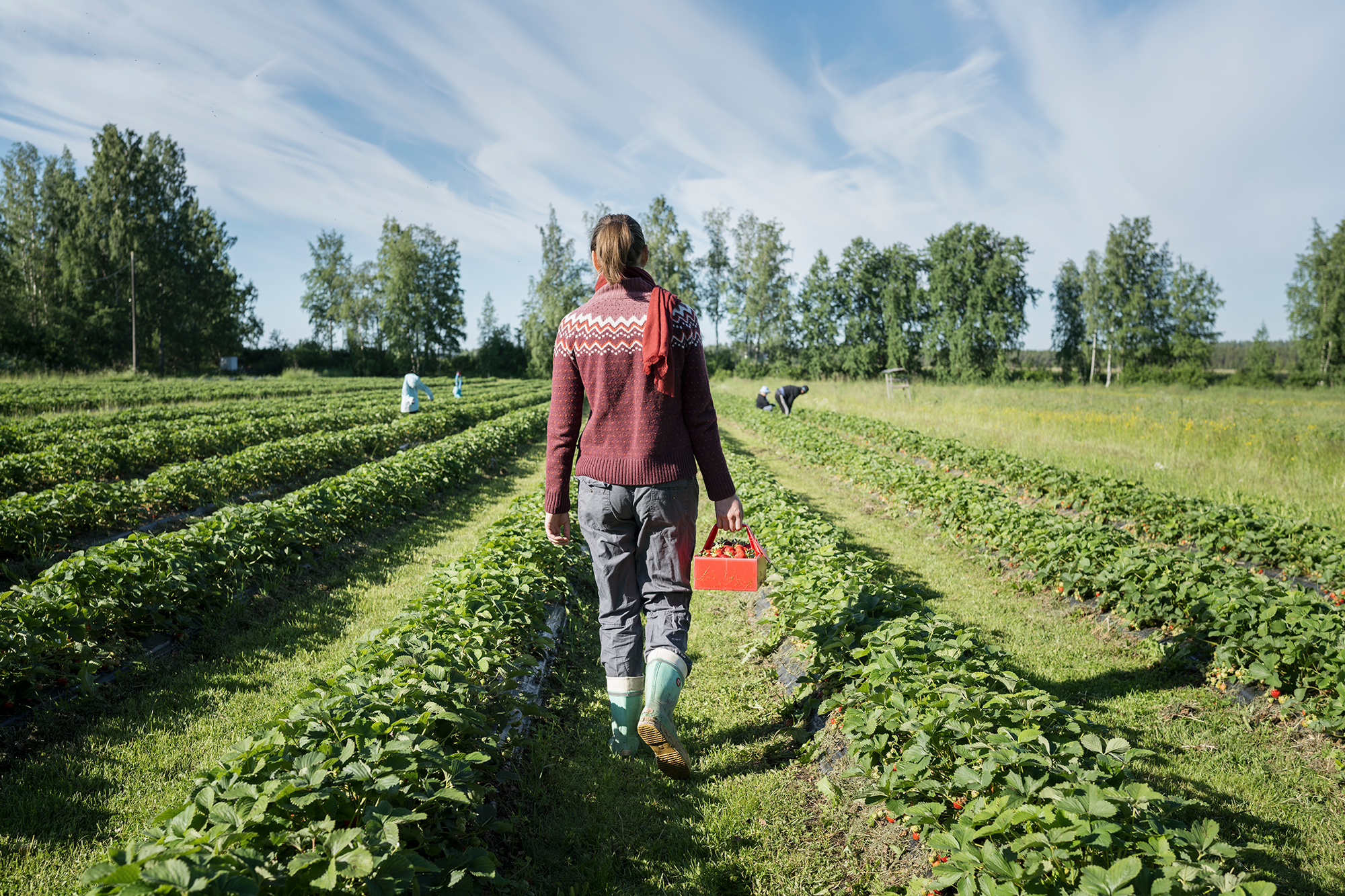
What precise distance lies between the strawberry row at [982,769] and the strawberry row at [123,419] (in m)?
11.1

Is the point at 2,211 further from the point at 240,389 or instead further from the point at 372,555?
the point at 372,555

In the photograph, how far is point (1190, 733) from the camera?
3.57 metres

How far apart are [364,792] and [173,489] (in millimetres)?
7516

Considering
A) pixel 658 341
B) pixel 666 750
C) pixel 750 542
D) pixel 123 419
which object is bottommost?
pixel 666 750

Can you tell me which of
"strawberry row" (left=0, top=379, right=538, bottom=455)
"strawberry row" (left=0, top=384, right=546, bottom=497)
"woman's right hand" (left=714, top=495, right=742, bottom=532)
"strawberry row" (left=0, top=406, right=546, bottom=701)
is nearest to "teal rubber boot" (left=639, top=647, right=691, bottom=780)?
"woman's right hand" (left=714, top=495, right=742, bottom=532)

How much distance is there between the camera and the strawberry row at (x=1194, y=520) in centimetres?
551

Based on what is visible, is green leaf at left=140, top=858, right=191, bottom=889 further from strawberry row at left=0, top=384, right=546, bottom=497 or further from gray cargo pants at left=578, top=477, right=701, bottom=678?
strawberry row at left=0, top=384, right=546, bottom=497

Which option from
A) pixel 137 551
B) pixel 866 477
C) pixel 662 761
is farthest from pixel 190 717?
pixel 866 477

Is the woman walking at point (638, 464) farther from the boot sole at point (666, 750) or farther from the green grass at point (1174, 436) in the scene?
the green grass at point (1174, 436)

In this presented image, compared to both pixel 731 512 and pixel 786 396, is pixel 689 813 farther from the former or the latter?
pixel 786 396

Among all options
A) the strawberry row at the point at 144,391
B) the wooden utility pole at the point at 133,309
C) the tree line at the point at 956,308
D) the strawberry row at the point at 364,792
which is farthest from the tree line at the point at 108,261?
the strawberry row at the point at 364,792

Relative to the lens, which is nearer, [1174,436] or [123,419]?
[1174,436]

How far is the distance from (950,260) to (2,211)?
6402 cm

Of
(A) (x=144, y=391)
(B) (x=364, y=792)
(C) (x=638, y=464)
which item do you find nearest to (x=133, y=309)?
(A) (x=144, y=391)
